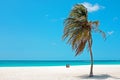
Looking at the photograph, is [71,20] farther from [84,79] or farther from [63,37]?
[84,79]

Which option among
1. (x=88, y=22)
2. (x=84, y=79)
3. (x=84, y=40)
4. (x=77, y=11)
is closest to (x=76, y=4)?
(x=77, y=11)

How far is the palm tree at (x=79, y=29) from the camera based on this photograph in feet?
65.9

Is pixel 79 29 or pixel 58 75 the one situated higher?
pixel 79 29

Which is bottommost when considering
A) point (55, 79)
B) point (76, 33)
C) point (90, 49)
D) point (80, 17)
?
point (55, 79)

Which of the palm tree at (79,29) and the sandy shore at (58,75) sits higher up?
the palm tree at (79,29)

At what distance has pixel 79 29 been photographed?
66.9ft

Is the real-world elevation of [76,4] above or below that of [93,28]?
above

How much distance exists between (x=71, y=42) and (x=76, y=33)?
0.96 metres

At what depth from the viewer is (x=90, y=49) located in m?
20.3

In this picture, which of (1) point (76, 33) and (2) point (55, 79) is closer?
(2) point (55, 79)

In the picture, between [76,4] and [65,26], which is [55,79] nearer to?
[65,26]

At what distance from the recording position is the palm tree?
2008 cm

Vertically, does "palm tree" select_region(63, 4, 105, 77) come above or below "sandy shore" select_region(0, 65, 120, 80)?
above

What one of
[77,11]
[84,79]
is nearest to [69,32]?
[77,11]
